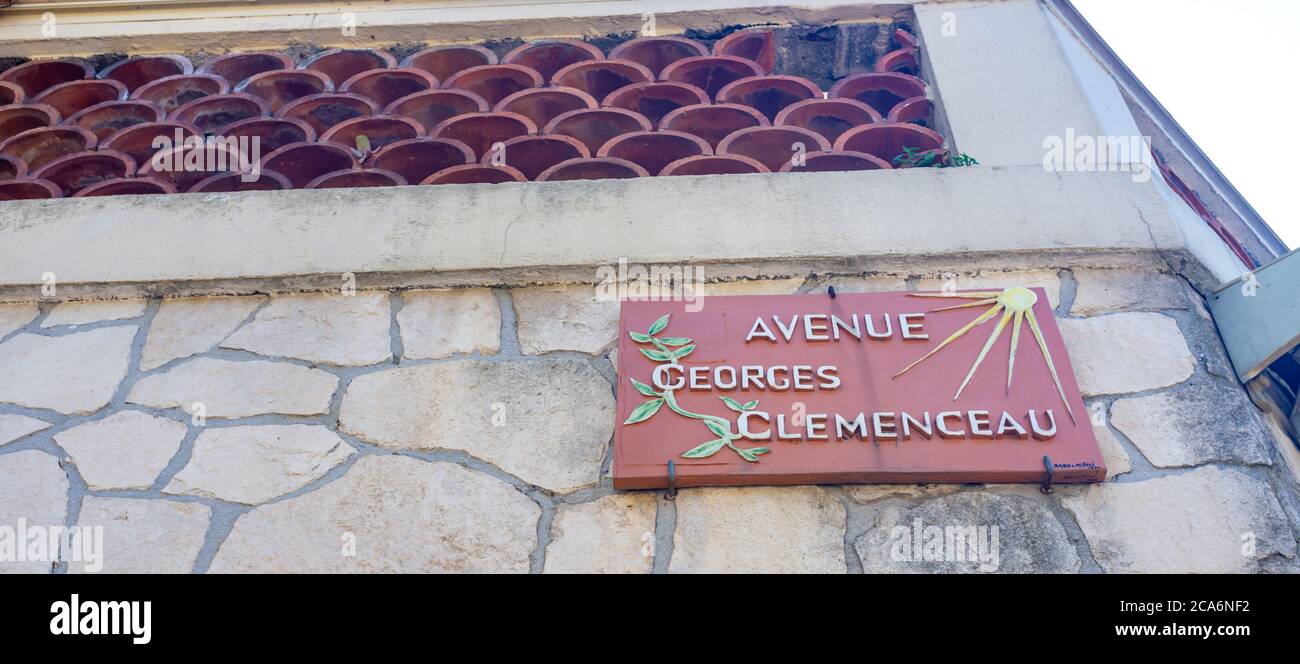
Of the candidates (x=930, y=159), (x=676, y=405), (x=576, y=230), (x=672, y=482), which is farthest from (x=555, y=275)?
(x=930, y=159)

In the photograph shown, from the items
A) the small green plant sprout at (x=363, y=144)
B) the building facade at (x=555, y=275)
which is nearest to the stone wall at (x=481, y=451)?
the building facade at (x=555, y=275)

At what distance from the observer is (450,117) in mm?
4395

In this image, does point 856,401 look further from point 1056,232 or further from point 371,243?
point 371,243

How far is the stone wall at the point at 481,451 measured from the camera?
9.28ft

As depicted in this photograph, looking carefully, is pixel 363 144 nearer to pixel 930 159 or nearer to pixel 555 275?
pixel 555 275

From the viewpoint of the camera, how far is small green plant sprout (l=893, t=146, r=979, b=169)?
3.80 m

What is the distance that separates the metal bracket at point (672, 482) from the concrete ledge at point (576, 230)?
0.74 meters

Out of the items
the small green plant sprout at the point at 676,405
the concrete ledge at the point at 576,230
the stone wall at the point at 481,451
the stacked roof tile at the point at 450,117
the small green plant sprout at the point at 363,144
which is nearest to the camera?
the stone wall at the point at 481,451

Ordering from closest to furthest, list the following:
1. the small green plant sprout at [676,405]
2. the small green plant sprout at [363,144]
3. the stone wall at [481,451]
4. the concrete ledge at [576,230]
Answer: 1. the stone wall at [481,451]
2. the small green plant sprout at [676,405]
3. the concrete ledge at [576,230]
4. the small green plant sprout at [363,144]

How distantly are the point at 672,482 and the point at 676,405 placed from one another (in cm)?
23

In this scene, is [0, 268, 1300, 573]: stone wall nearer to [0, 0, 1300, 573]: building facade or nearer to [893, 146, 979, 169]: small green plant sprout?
[0, 0, 1300, 573]: building facade

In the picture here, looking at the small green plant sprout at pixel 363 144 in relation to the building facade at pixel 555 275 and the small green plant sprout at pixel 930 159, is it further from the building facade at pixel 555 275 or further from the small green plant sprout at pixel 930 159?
the small green plant sprout at pixel 930 159

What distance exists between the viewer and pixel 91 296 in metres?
3.55

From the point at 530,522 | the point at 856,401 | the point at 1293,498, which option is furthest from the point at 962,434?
the point at 530,522
